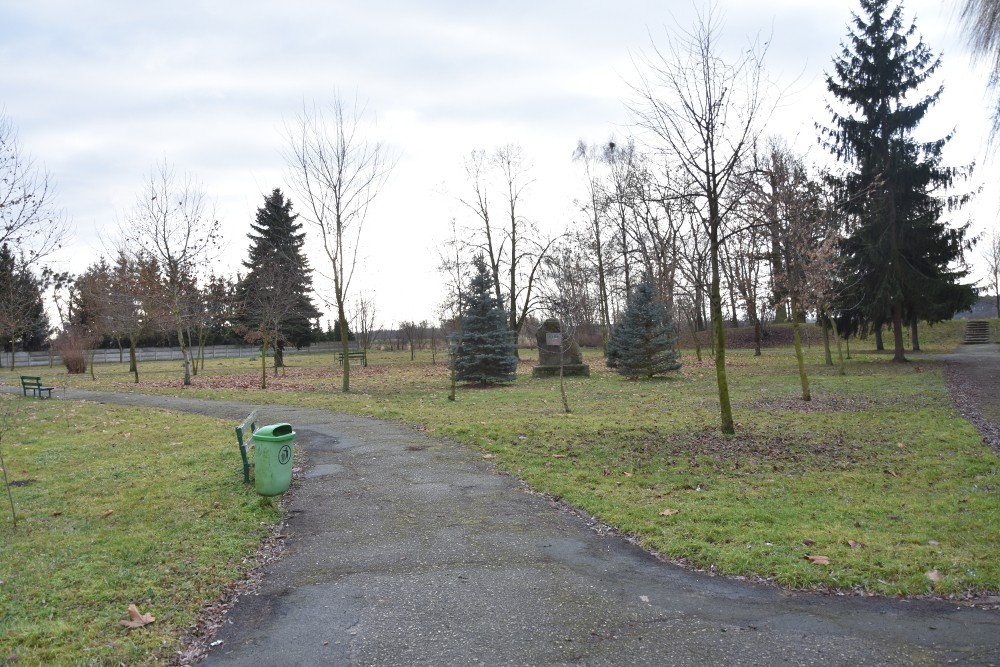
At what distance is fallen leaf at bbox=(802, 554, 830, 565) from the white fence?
5007 cm

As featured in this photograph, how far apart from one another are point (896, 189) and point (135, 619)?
27.0 m

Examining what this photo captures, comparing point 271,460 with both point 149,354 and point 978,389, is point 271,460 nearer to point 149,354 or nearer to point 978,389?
point 978,389

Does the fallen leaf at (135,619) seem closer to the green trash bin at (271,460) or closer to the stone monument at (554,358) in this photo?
the green trash bin at (271,460)

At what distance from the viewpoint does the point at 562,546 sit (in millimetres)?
5426

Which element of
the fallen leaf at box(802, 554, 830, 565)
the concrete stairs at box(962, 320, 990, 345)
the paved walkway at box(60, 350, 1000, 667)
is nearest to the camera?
the paved walkway at box(60, 350, 1000, 667)

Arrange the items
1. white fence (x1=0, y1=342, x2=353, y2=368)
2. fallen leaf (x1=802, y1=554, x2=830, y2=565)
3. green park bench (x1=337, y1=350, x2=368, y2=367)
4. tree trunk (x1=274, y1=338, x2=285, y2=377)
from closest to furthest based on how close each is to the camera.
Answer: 1. fallen leaf (x1=802, y1=554, x2=830, y2=565)
2. tree trunk (x1=274, y1=338, x2=285, y2=377)
3. green park bench (x1=337, y1=350, x2=368, y2=367)
4. white fence (x1=0, y1=342, x2=353, y2=368)

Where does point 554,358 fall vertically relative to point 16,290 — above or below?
below

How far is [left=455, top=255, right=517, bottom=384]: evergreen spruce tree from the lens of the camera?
21.3 metres

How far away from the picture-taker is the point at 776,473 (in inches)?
304

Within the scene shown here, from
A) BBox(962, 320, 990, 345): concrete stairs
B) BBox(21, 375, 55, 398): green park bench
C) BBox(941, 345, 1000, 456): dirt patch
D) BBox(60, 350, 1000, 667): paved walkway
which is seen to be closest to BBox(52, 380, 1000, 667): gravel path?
BBox(60, 350, 1000, 667): paved walkway

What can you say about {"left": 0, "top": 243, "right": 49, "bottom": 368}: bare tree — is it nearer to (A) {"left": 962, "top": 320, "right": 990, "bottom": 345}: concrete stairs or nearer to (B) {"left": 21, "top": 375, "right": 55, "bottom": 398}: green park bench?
(B) {"left": 21, "top": 375, "right": 55, "bottom": 398}: green park bench

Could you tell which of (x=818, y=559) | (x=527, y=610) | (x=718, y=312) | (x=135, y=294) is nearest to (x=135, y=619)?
(x=527, y=610)

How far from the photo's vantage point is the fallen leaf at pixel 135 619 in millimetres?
3898

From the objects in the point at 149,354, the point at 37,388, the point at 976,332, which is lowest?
the point at 976,332
